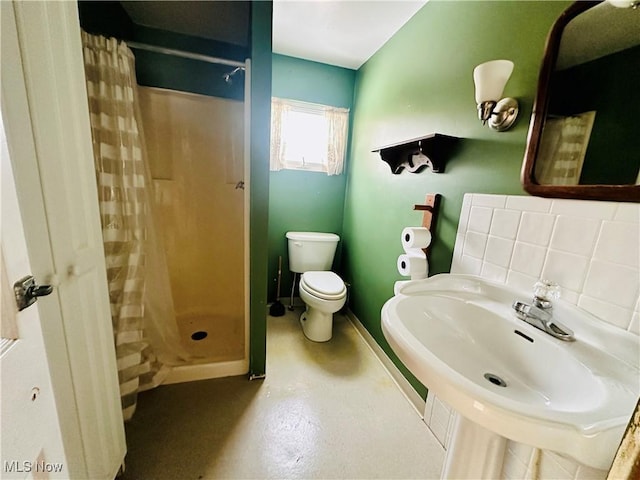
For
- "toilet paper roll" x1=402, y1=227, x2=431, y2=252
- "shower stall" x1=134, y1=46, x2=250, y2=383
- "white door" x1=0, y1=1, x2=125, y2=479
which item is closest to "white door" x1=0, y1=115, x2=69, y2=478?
"white door" x1=0, y1=1, x2=125, y2=479

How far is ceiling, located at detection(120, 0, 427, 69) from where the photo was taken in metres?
1.45

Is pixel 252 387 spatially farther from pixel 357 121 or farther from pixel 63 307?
pixel 357 121

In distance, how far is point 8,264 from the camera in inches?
17.3

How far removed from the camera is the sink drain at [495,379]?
771mm

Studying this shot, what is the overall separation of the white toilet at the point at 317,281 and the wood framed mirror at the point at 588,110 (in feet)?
4.29

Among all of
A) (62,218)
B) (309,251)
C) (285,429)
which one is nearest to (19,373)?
(62,218)

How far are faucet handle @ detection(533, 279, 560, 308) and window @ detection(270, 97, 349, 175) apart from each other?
1.80 m

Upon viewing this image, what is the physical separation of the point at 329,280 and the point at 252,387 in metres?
0.90

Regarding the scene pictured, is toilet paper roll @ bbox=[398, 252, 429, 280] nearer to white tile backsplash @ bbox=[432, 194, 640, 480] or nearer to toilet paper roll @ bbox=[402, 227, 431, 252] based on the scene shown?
toilet paper roll @ bbox=[402, 227, 431, 252]

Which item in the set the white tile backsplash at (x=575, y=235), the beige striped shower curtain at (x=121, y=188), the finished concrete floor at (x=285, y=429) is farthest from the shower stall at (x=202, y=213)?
the white tile backsplash at (x=575, y=235)

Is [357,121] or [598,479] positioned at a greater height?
[357,121]

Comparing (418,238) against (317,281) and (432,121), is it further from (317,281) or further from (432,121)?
(317,281)

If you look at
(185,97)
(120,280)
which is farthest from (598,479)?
(185,97)

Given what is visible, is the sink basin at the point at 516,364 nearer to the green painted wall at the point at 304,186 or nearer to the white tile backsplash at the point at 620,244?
the white tile backsplash at the point at 620,244
